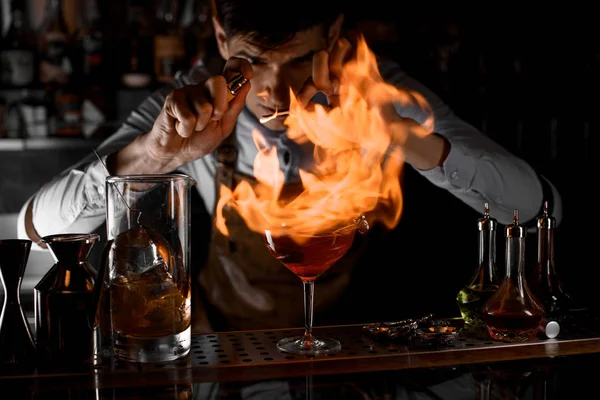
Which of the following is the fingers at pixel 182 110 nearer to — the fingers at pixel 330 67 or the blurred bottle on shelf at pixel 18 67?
the fingers at pixel 330 67

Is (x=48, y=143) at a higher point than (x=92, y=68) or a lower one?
lower

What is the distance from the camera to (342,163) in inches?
96.3

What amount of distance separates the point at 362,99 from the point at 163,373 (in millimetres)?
1032

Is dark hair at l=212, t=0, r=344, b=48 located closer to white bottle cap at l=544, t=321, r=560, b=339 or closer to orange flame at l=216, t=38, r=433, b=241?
orange flame at l=216, t=38, r=433, b=241

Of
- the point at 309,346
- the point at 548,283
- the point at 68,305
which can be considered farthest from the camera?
the point at 548,283

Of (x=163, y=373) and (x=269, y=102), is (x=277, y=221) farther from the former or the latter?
(x=269, y=102)

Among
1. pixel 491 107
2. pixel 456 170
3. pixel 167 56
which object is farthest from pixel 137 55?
pixel 456 170

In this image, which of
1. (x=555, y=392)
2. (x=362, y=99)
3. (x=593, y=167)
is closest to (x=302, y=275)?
(x=555, y=392)

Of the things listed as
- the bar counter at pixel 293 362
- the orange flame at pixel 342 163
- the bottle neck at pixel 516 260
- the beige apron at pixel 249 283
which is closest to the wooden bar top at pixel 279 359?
the bar counter at pixel 293 362

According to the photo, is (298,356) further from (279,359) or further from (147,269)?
(147,269)

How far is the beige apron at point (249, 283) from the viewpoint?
2332mm

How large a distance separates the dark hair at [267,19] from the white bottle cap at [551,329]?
104 cm

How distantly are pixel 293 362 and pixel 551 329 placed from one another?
48 cm

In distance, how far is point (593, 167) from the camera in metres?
2.99
